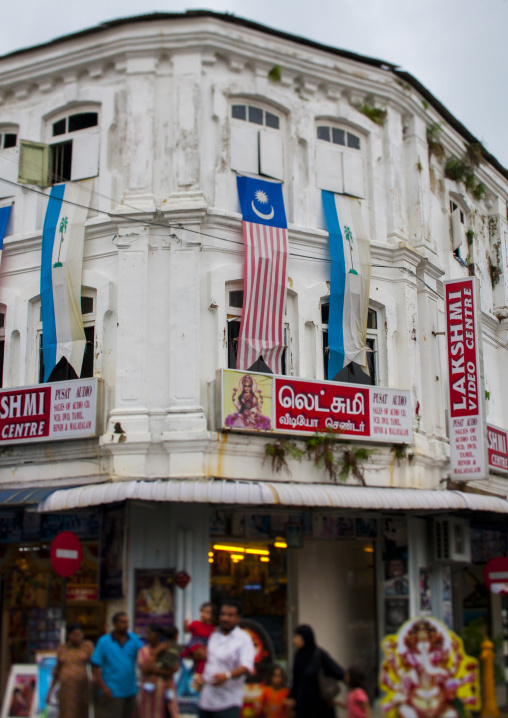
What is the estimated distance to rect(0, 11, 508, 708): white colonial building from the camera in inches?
526

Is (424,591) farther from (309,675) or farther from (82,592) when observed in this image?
(309,675)

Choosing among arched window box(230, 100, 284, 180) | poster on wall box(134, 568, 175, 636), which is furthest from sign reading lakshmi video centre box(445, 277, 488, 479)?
poster on wall box(134, 568, 175, 636)

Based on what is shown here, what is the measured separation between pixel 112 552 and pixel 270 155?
739 cm

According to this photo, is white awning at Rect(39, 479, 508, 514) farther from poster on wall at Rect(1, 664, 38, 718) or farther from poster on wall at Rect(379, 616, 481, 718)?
poster on wall at Rect(379, 616, 481, 718)

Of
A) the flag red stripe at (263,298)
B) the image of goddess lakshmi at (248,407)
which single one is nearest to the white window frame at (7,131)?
the flag red stripe at (263,298)

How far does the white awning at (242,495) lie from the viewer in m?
12.1

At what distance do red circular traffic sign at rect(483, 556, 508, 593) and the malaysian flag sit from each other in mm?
4751

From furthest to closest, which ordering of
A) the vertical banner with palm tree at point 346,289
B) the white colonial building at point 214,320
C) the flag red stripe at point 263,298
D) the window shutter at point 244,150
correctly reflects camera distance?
the window shutter at point 244,150 < the vertical banner with palm tree at point 346,289 < the flag red stripe at point 263,298 < the white colonial building at point 214,320

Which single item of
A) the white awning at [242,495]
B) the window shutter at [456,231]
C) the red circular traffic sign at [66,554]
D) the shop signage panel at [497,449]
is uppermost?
the window shutter at [456,231]

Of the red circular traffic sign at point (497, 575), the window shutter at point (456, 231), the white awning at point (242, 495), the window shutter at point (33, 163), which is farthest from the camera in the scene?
the window shutter at point (456, 231)

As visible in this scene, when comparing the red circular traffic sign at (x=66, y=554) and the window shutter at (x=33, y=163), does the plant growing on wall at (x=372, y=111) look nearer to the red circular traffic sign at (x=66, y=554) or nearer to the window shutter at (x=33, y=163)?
the window shutter at (x=33, y=163)

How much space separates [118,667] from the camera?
995 cm

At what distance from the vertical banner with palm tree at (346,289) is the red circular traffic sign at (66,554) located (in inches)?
197

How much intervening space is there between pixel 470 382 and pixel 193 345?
4.89 m
